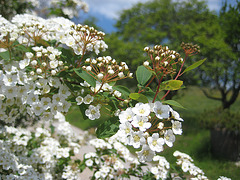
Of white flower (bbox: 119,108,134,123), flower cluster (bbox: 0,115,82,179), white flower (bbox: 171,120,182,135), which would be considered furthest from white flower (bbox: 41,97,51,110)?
flower cluster (bbox: 0,115,82,179)

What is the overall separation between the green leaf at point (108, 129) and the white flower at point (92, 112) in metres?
0.08

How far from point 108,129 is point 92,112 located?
15cm

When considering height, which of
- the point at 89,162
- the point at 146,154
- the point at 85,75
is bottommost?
the point at 146,154

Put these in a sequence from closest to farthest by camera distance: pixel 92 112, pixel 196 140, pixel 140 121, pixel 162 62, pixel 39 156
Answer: pixel 140 121 < pixel 162 62 < pixel 92 112 < pixel 39 156 < pixel 196 140

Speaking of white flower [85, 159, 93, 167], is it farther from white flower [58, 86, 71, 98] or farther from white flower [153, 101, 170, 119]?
white flower [153, 101, 170, 119]

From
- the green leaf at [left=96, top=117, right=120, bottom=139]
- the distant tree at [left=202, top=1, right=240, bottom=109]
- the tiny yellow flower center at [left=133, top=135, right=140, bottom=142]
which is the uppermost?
the distant tree at [left=202, top=1, right=240, bottom=109]

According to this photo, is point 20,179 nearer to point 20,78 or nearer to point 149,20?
point 20,78

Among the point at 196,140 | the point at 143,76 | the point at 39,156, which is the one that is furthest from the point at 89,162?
the point at 196,140

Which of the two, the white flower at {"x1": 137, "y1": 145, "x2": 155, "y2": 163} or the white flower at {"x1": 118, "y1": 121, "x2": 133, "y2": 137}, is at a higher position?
the white flower at {"x1": 118, "y1": 121, "x2": 133, "y2": 137}

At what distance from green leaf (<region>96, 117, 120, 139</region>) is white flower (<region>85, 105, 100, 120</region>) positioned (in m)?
0.08

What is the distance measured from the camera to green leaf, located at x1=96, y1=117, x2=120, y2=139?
1.05 metres

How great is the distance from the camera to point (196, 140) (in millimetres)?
3764

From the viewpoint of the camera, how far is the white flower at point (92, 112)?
1.14 m

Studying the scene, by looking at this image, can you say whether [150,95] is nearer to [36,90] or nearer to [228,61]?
[36,90]
